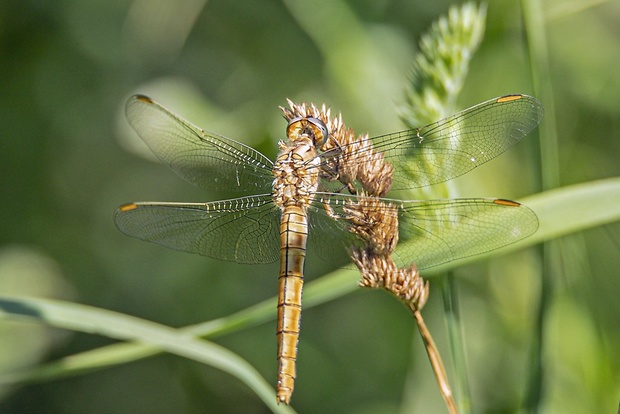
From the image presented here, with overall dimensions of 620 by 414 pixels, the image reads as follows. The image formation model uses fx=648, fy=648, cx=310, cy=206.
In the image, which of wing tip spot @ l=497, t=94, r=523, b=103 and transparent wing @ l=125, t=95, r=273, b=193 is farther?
transparent wing @ l=125, t=95, r=273, b=193

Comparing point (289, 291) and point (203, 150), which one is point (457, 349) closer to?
point (289, 291)

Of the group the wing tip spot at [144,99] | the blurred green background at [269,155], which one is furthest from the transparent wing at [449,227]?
the wing tip spot at [144,99]

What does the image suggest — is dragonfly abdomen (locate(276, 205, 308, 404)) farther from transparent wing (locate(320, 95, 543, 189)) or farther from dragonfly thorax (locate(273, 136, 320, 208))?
transparent wing (locate(320, 95, 543, 189))

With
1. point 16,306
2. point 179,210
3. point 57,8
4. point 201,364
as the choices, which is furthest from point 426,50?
point 57,8

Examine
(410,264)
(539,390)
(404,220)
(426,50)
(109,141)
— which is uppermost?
(109,141)

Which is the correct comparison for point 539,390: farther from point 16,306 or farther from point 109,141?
point 109,141

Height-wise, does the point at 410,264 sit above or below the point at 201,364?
below

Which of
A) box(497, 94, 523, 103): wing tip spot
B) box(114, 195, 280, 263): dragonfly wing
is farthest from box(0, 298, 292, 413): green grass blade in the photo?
box(497, 94, 523, 103): wing tip spot
